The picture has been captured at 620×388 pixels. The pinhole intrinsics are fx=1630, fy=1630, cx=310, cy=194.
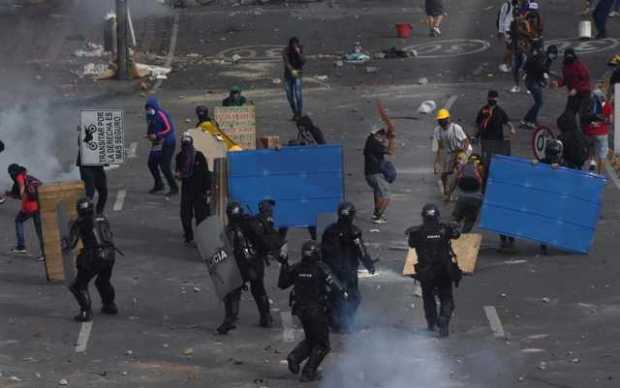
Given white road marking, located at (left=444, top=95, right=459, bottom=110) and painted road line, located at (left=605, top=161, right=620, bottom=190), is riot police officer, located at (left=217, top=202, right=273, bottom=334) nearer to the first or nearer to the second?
painted road line, located at (left=605, top=161, right=620, bottom=190)

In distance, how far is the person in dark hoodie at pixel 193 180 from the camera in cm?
2238

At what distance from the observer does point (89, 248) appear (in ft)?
61.9

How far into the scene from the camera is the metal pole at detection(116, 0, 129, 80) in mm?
35250

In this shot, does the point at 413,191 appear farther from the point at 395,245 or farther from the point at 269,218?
the point at 269,218

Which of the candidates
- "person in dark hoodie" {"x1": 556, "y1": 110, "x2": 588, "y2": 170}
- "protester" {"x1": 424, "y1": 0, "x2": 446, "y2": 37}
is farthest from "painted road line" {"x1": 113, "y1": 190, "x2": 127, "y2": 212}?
"protester" {"x1": 424, "y1": 0, "x2": 446, "y2": 37}

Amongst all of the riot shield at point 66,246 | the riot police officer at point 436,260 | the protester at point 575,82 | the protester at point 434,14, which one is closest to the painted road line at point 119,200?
the riot shield at point 66,246

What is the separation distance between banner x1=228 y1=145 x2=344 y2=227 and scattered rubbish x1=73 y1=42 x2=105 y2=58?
1731cm

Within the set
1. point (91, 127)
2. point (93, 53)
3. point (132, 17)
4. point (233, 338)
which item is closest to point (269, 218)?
point (233, 338)

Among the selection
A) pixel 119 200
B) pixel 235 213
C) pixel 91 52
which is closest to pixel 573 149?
pixel 235 213

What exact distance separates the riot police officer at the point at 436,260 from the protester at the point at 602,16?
2091cm

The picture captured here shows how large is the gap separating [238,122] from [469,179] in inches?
232

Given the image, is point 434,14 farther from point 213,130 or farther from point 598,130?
point 213,130

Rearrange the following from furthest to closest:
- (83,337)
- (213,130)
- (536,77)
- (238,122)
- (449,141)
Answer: (536,77), (238,122), (213,130), (449,141), (83,337)

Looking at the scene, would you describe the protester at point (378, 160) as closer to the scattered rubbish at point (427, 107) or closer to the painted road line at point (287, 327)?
the painted road line at point (287, 327)
